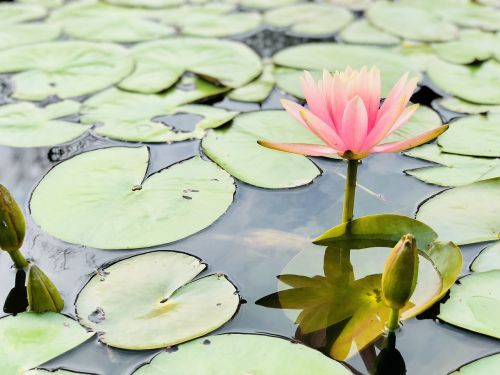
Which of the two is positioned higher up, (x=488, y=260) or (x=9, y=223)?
(x=9, y=223)

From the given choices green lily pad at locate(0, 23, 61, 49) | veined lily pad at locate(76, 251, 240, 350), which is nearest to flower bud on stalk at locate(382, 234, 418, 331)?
veined lily pad at locate(76, 251, 240, 350)

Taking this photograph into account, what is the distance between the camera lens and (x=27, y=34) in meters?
3.31

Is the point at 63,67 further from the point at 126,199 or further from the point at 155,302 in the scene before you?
the point at 155,302

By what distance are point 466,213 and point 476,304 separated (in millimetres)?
390

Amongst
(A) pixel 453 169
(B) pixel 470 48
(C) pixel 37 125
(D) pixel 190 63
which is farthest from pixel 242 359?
(B) pixel 470 48

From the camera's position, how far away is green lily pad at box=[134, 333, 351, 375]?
1434 mm

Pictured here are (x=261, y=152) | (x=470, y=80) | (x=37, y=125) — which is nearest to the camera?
(x=261, y=152)

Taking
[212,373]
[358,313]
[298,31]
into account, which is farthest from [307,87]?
[298,31]

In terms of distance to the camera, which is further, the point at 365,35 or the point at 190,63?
the point at 365,35

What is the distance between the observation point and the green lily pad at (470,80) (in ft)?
8.52

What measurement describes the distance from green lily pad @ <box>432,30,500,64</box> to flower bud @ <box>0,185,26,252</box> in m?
2.16

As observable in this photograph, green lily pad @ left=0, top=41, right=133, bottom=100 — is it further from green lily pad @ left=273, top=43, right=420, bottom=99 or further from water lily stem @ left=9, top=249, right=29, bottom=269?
water lily stem @ left=9, top=249, right=29, bottom=269

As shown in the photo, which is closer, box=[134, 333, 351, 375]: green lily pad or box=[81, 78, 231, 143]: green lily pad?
box=[134, 333, 351, 375]: green lily pad

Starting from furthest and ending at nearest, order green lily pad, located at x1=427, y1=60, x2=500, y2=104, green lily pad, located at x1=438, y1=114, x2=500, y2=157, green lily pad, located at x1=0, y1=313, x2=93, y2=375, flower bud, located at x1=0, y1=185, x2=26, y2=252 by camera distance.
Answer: green lily pad, located at x1=427, y1=60, x2=500, y2=104 < green lily pad, located at x1=438, y1=114, x2=500, y2=157 < flower bud, located at x1=0, y1=185, x2=26, y2=252 < green lily pad, located at x1=0, y1=313, x2=93, y2=375
